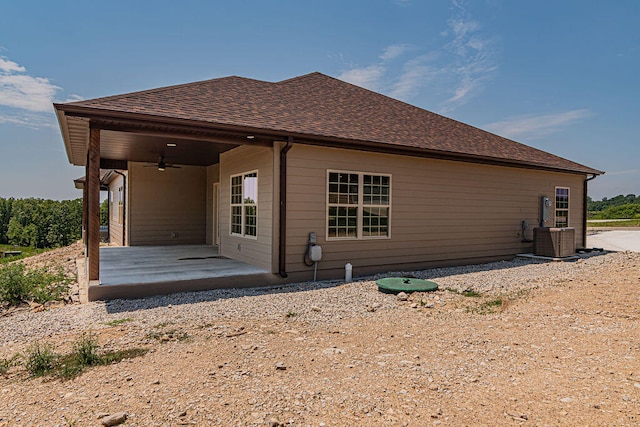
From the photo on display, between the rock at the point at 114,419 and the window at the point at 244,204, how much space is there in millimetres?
5453

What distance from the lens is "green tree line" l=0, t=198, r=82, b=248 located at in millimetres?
39062

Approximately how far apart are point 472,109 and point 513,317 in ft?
47.6

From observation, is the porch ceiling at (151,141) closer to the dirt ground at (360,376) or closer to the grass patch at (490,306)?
the dirt ground at (360,376)

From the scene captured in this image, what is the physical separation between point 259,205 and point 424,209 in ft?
12.7

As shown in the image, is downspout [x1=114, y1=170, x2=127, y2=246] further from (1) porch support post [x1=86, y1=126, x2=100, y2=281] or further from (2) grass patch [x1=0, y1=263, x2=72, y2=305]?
(1) porch support post [x1=86, y1=126, x2=100, y2=281]

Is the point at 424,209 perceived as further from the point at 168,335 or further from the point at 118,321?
the point at 118,321

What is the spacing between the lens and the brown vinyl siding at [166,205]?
1184cm

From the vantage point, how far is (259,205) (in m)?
7.48

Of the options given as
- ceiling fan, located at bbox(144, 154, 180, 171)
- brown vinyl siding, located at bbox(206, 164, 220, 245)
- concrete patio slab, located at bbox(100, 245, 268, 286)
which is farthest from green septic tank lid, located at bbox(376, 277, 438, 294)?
brown vinyl siding, located at bbox(206, 164, 220, 245)

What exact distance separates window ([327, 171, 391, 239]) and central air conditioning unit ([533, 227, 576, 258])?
5.26 m

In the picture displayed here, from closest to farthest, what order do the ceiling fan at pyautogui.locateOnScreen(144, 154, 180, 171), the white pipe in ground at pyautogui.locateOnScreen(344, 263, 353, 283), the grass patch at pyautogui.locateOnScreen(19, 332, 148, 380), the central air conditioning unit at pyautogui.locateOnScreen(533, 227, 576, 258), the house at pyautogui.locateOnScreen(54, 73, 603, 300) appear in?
the grass patch at pyautogui.locateOnScreen(19, 332, 148, 380) < the house at pyautogui.locateOnScreen(54, 73, 603, 300) < the white pipe in ground at pyautogui.locateOnScreen(344, 263, 353, 283) < the central air conditioning unit at pyautogui.locateOnScreen(533, 227, 576, 258) < the ceiling fan at pyautogui.locateOnScreen(144, 154, 180, 171)

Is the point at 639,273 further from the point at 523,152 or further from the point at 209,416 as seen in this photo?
the point at 209,416

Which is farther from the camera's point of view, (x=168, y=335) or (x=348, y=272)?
(x=348, y=272)

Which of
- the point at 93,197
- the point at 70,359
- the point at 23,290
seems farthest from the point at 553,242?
the point at 23,290
